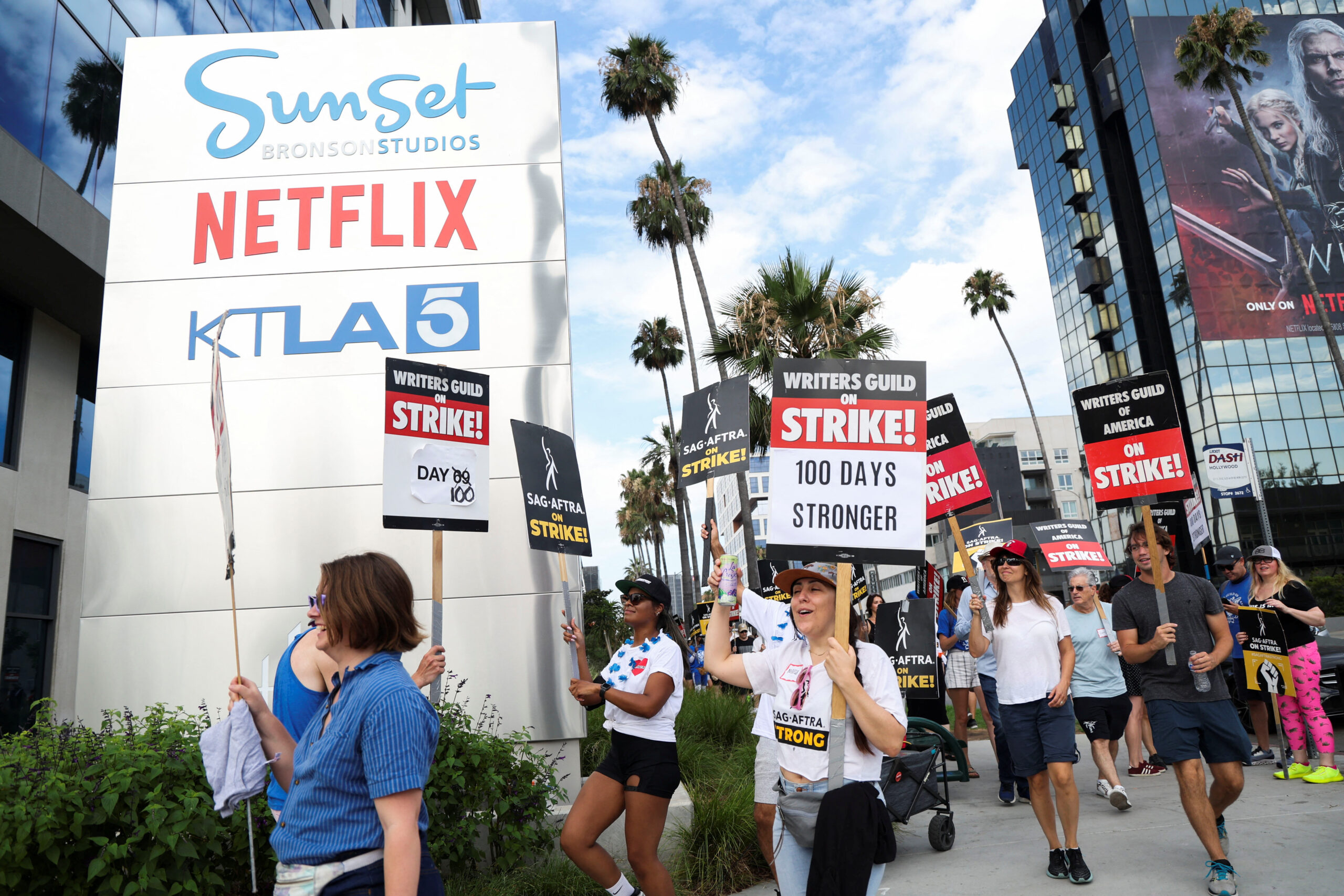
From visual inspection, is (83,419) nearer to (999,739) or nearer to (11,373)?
(11,373)

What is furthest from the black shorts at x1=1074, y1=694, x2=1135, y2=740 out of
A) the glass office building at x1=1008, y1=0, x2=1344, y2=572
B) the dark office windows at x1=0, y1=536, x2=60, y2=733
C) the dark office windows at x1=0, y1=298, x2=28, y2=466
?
the glass office building at x1=1008, y1=0, x2=1344, y2=572

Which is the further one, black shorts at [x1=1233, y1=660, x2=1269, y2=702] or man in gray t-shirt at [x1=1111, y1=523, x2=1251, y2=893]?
black shorts at [x1=1233, y1=660, x2=1269, y2=702]

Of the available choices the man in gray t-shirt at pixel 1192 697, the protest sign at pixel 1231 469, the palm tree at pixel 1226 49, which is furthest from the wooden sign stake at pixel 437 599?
the palm tree at pixel 1226 49

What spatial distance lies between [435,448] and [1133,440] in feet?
16.2

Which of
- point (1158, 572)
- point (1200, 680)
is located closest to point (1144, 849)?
point (1200, 680)

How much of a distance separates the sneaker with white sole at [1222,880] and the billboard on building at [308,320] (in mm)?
4372

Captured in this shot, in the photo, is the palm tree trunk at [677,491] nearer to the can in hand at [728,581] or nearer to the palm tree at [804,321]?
the palm tree at [804,321]

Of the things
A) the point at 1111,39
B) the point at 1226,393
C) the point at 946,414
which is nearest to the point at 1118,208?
the point at 1111,39

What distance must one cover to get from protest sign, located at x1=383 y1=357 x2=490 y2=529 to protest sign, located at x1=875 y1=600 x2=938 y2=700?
168 inches

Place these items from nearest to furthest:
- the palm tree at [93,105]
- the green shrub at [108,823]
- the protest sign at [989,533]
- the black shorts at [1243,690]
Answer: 1. the green shrub at [108,823]
2. the black shorts at [1243,690]
3. the protest sign at [989,533]
4. the palm tree at [93,105]

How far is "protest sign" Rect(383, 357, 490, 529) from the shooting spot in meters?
5.85

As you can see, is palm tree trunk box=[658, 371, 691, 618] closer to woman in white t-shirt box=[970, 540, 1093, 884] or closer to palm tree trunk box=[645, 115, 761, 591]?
palm tree trunk box=[645, 115, 761, 591]

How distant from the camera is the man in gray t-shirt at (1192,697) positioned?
5281mm

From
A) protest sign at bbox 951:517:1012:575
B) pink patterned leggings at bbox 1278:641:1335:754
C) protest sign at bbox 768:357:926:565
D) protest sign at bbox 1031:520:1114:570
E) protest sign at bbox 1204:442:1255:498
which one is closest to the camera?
protest sign at bbox 768:357:926:565
